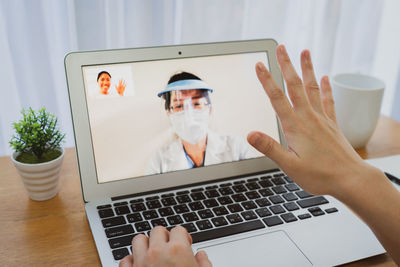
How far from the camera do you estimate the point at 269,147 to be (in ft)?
1.78

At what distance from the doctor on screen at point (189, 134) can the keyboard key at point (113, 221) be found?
12cm

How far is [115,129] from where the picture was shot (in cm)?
73

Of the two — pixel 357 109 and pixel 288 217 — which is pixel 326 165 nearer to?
pixel 288 217

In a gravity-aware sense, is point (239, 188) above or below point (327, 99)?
below

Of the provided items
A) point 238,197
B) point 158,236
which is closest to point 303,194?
point 238,197

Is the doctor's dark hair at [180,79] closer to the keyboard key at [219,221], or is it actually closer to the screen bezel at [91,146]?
the screen bezel at [91,146]

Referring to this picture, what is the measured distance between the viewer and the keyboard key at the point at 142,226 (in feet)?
2.06

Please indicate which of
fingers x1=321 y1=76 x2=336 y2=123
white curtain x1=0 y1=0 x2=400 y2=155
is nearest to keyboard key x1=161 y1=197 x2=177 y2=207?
fingers x1=321 y1=76 x2=336 y2=123

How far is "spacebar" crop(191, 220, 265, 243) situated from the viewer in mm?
620

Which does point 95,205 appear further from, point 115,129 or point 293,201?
A: point 293,201

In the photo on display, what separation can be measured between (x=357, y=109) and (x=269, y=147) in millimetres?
480

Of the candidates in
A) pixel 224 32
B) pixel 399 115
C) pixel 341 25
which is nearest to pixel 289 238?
pixel 224 32

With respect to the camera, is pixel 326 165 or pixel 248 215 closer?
pixel 326 165

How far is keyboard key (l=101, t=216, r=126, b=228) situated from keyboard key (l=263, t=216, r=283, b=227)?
0.80ft
